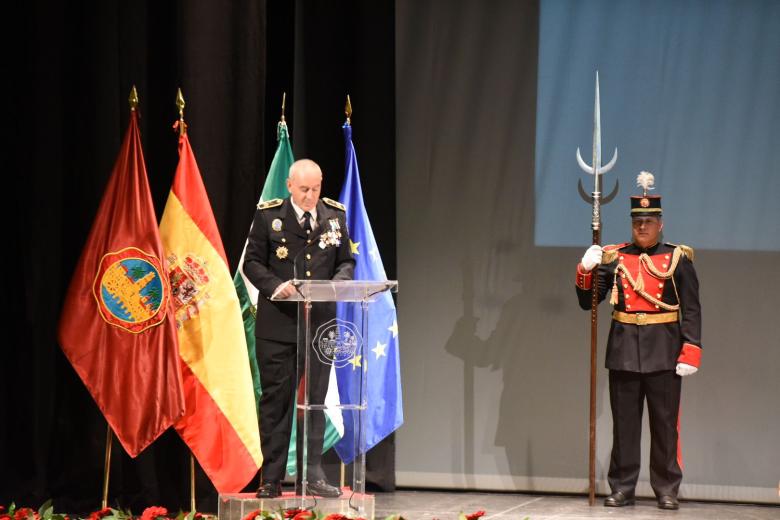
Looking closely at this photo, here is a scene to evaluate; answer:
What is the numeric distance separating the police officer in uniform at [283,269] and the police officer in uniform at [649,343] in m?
1.46

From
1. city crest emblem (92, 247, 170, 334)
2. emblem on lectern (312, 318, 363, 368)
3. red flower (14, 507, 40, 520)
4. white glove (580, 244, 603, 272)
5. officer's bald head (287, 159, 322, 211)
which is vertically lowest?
→ red flower (14, 507, 40, 520)

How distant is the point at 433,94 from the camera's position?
5.96 meters

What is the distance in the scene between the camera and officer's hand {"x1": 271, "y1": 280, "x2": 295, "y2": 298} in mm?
4230

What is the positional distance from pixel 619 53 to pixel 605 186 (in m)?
0.72

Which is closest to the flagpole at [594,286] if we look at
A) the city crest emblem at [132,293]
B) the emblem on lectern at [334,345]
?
the emblem on lectern at [334,345]

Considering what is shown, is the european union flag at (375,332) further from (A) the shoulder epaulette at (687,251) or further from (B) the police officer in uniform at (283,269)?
(A) the shoulder epaulette at (687,251)

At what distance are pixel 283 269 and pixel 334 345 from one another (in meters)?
0.47

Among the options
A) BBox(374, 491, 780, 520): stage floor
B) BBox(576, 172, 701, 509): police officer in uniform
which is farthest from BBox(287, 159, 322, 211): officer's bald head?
BBox(576, 172, 701, 509): police officer in uniform

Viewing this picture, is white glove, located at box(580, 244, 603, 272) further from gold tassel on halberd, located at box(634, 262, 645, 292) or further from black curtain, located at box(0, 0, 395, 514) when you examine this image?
black curtain, located at box(0, 0, 395, 514)

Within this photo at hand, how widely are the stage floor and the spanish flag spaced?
2.34 feet

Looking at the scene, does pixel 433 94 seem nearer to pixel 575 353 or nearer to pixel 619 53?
pixel 619 53

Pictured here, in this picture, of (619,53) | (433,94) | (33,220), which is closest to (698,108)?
(619,53)

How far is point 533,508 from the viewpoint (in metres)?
5.39

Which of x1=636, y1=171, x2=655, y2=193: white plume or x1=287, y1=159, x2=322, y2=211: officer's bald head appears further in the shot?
x1=636, y1=171, x2=655, y2=193: white plume
